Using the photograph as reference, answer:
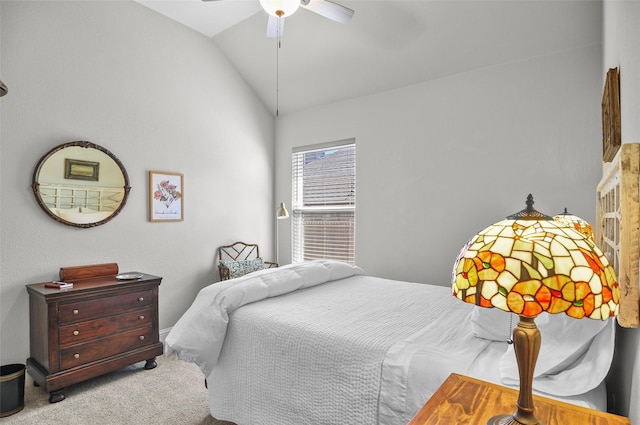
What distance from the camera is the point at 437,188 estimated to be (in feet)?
11.1

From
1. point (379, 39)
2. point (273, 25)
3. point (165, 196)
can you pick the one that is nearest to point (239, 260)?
point (165, 196)

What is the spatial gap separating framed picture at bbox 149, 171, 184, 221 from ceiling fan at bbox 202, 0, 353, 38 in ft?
5.79

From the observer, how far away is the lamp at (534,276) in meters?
0.71

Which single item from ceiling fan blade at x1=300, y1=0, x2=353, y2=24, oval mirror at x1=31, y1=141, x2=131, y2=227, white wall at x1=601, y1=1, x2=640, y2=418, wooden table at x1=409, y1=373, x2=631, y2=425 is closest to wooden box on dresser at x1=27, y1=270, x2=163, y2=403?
oval mirror at x1=31, y1=141, x2=131, y2=227

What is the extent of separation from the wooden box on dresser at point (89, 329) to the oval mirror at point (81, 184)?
0.56m

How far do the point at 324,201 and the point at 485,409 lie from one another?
3.43 m

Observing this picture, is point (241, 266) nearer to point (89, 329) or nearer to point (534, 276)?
point (89, 329)

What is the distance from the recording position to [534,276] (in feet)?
2.35

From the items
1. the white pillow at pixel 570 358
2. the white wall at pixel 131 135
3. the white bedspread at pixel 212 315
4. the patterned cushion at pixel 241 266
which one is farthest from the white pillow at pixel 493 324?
the white wall at pixel 131 135

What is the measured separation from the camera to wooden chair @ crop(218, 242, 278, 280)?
12.5ft

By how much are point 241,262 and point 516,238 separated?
346 centimetres

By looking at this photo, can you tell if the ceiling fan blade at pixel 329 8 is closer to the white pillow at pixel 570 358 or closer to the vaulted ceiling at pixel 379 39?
the vaulted ceiling at pixel 379 39

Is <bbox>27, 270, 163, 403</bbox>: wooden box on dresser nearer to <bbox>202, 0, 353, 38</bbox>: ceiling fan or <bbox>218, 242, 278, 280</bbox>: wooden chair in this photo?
<bbox>218, 242, 278, 280</bbox>: wooden chair

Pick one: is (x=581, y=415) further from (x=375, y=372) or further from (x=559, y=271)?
(x=375, y=372)
